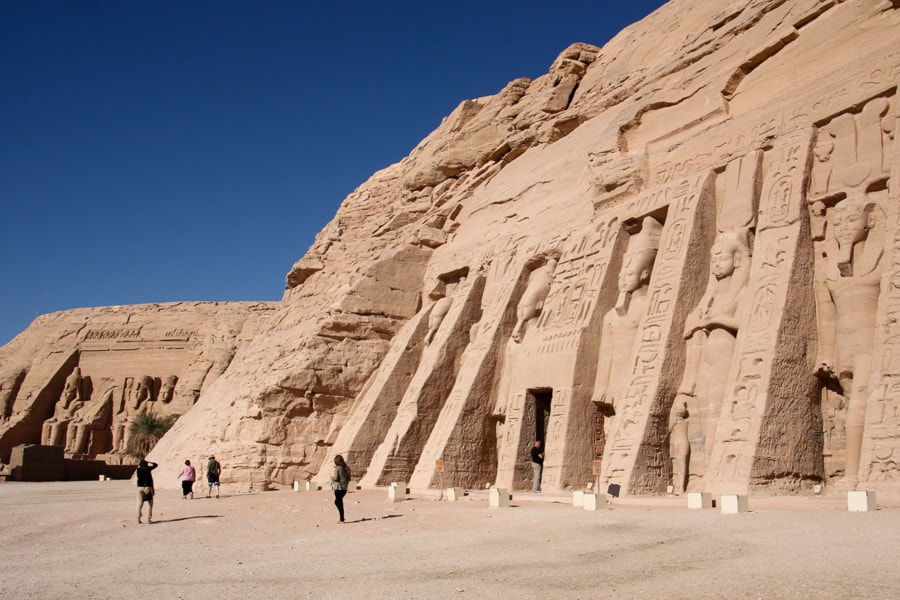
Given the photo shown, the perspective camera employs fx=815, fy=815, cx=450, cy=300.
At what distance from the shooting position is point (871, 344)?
855 cm

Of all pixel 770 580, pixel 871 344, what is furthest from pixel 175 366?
pixel 770 580

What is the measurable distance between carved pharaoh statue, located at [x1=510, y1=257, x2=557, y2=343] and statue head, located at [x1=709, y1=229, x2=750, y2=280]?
393cm

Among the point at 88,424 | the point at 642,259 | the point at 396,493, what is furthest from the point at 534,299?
the point at 88,424

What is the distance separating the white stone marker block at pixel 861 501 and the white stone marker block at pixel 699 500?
4.49 ft

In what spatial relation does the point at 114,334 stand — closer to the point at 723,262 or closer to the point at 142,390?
the point at 142,390

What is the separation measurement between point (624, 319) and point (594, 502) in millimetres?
4120

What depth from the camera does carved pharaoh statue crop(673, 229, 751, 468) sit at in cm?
988

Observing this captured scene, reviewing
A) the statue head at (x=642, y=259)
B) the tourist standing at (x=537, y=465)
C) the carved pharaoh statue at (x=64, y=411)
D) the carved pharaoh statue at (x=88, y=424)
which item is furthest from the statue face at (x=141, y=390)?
the statue head at (x=642, y=259)

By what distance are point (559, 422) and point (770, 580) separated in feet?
23.8

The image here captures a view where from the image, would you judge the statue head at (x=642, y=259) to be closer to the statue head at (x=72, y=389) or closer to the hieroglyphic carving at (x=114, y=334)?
the hieroglyphic carving at (x=114, y=334)

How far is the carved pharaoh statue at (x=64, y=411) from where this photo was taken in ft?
113

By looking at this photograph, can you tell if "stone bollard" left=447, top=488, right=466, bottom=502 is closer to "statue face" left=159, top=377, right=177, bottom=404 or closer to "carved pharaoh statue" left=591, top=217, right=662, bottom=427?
"carved pharaoh statue" left=591, top=217, right=662, bottom=427

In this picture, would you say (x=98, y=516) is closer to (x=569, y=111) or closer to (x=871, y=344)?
(x=871, y=344)

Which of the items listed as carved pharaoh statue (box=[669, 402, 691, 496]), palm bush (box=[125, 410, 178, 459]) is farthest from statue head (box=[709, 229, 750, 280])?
palm bush (box=[125, 410, 178, 459])
